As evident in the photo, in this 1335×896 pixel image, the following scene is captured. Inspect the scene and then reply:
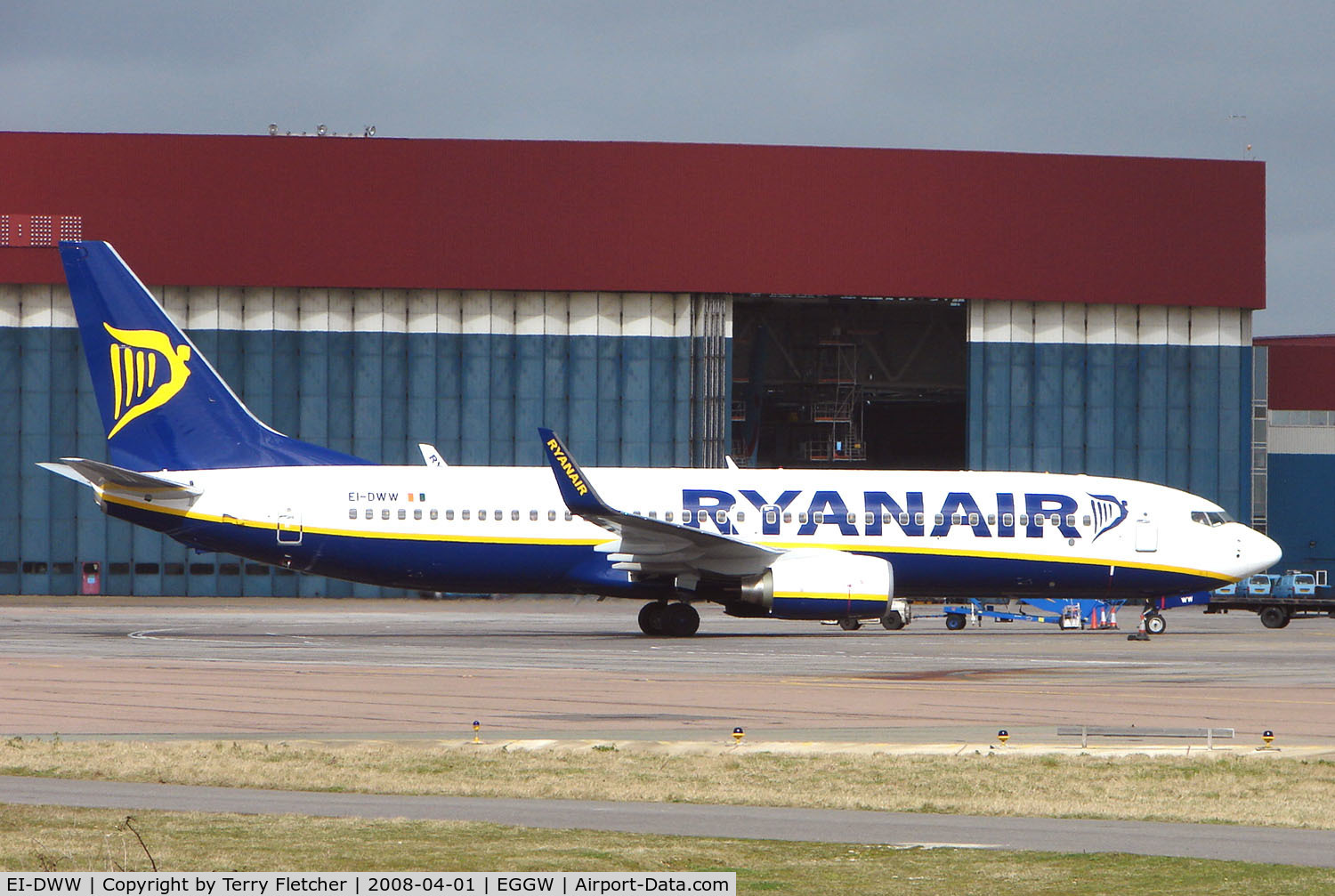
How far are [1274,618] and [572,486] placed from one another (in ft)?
81.0

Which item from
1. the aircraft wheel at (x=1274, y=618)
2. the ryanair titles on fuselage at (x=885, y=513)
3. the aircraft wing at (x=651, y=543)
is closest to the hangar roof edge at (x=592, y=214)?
the aircraft wheel at (x=1274, y=618)

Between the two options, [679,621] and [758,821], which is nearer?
[758,821]

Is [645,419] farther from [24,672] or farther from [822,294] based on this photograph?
[24,672]

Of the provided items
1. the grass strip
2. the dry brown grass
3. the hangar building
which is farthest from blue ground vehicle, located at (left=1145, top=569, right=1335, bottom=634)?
the grass strip

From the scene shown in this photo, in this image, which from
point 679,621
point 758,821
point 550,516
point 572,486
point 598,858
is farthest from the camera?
point 550,516

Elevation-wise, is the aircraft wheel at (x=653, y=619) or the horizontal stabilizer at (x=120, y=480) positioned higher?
the horizontal stabilizer at (x=120, y=480)

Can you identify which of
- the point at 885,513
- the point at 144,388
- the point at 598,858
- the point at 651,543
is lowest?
the point at 598,858

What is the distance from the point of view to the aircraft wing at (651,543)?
32469 millimetres

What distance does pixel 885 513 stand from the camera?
3575cm

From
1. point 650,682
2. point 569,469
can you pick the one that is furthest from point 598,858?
point 569,469

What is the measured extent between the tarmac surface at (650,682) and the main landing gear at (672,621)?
1.57 feet

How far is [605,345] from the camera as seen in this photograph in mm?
63875

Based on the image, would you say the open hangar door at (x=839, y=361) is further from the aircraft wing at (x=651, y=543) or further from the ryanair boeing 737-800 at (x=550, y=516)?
the aircraft wing at (x=651, y=543)

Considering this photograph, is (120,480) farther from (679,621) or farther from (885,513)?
(885,513)
